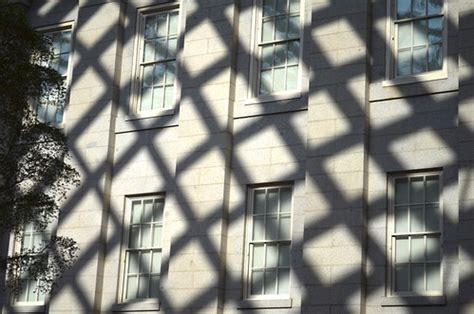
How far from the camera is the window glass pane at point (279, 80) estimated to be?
21316 millimetres

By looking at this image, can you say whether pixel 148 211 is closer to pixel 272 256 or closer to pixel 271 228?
pixel 271 228

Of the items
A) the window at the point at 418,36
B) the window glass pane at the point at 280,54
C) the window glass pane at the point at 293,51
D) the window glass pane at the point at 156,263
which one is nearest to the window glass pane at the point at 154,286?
the window glass pane at the point at 156,263

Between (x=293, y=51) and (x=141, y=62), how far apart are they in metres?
4.06

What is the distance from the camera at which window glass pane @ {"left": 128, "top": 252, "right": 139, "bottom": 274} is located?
2235 cm

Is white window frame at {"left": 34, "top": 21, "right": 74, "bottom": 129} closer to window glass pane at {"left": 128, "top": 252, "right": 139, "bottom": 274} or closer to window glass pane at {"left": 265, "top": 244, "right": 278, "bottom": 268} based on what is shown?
window glass pane at {"left": 128, "top": 252, "right": 139, "bottom": 274}

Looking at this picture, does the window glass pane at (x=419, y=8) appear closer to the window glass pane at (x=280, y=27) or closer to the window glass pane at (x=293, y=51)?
the window glass pane at (x=293, y=51)

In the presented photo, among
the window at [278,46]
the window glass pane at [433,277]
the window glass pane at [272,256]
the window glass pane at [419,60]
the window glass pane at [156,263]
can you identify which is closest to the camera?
the window glass pane at [433,277]

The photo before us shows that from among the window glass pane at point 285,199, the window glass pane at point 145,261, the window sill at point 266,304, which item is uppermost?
the window glass pane at point 285,199

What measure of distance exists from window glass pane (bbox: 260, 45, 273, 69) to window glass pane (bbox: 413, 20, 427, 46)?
329 cm

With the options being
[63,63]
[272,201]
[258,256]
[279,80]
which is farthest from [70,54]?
[258,256]

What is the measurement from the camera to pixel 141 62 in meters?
23.6

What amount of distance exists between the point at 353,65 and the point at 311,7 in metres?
1.89

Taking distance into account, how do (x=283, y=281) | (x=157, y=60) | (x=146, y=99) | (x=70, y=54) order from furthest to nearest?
(x=70, y=54) < (x=146, y=99) < (x=157, y=60) < (x=283, y=281)

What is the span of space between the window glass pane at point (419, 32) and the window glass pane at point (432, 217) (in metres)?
3.25
